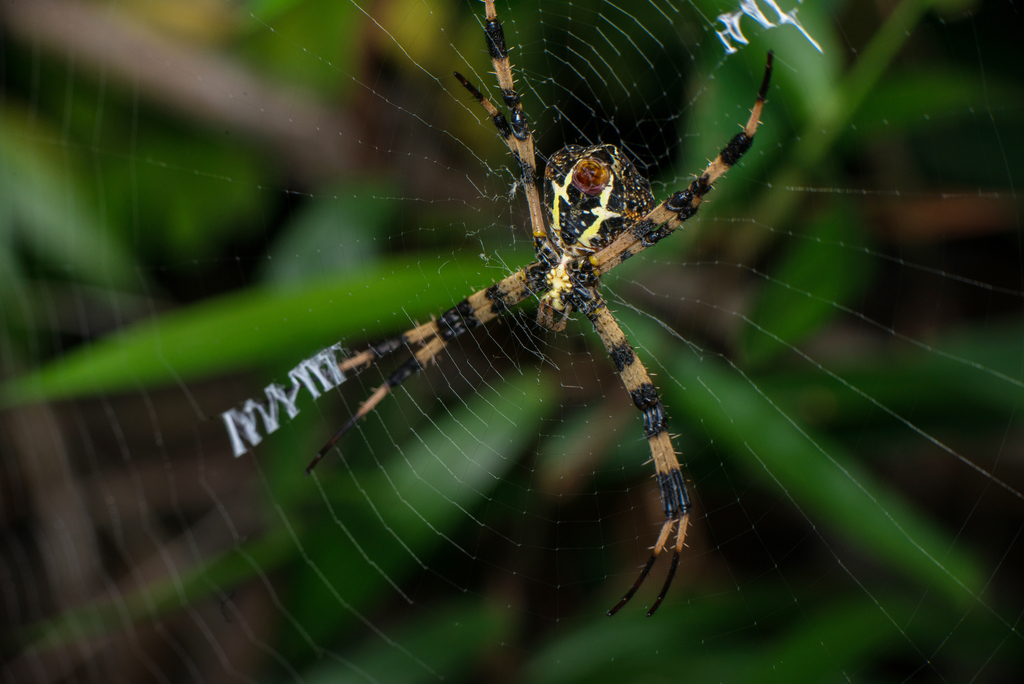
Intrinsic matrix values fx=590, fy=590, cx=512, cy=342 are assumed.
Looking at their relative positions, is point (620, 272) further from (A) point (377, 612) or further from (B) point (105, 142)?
(B) point (105, 142)

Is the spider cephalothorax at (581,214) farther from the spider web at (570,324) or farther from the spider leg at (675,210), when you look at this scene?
the spider web at (570,324)

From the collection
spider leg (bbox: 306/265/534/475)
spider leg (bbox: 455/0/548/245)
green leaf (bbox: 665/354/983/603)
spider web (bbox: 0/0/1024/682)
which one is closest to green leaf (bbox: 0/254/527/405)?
spider web (bbox: 0/0/1024/682)

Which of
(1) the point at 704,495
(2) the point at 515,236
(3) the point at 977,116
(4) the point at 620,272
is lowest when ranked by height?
(1) the point at 704,495

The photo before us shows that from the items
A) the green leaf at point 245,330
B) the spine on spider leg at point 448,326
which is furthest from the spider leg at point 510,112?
the green leaf at point 245,330

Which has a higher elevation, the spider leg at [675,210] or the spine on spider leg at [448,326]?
the spine on spider leg at [448,326]

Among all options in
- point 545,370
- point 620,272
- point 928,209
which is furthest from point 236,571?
point 928,209

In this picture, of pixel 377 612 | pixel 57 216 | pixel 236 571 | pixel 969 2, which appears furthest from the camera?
pixel 377 612

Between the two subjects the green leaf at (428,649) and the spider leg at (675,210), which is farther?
the green leaf at (428,649)
